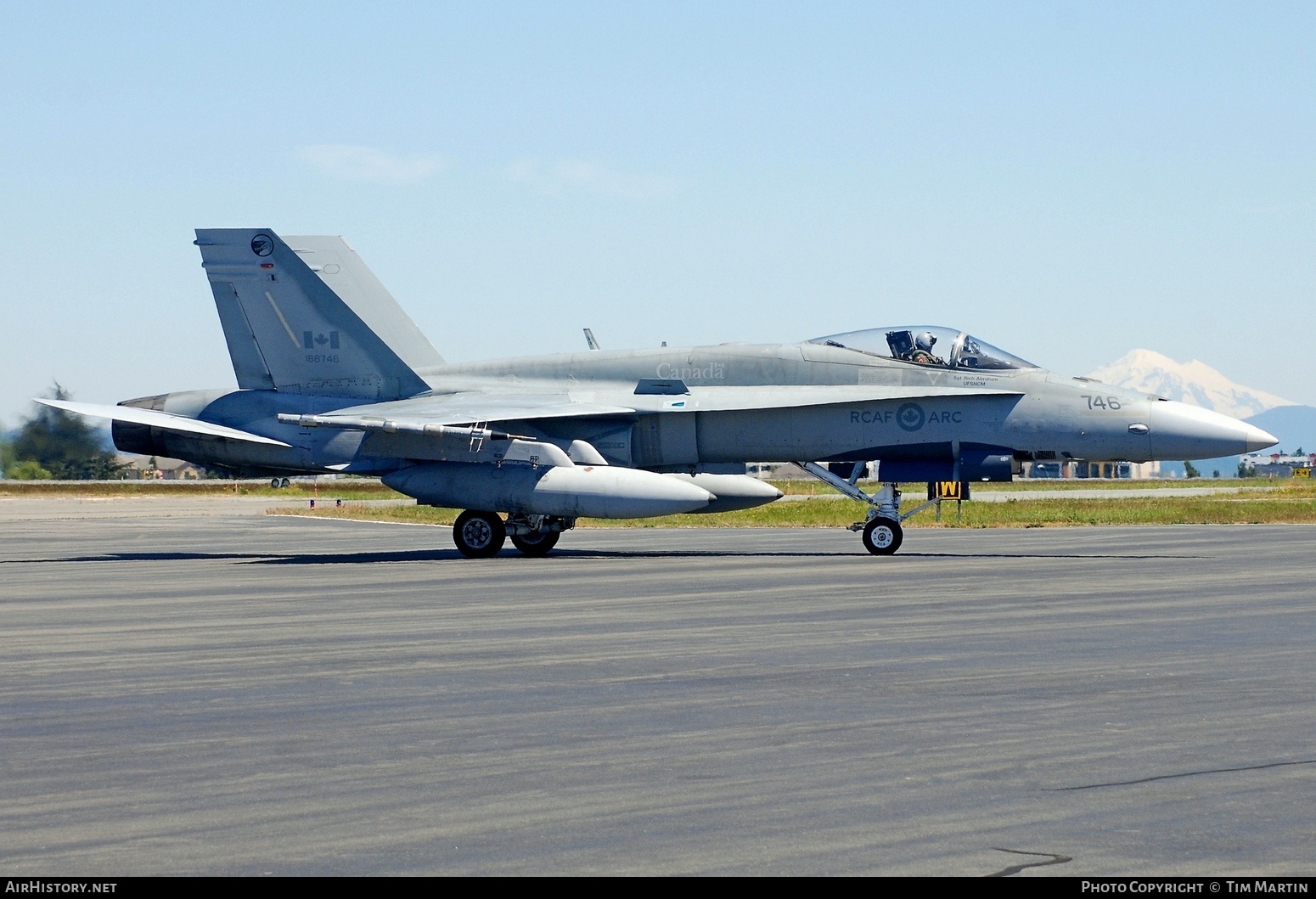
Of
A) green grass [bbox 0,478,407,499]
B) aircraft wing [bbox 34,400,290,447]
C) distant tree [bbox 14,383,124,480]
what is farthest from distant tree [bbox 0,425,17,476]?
aircraft wing [bbox 34,400,290,447]

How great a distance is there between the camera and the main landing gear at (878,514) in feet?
76.5

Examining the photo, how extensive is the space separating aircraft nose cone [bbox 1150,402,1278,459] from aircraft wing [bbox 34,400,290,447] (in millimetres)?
13398

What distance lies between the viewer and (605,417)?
24.0m

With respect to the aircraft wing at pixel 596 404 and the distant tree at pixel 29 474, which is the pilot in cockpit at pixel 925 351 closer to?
the aircraft wing at pixel 596 404

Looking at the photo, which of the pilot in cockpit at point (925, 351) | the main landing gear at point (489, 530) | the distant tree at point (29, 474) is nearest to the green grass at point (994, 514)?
the distant tree at point (29, 474)

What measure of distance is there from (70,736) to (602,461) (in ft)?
53.1

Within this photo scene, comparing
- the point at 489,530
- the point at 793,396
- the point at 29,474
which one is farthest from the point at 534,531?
the point at 29,474

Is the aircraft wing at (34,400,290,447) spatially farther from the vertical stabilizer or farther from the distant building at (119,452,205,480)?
the distant building at (119,452,205,480)

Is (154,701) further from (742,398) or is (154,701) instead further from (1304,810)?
(742,398)

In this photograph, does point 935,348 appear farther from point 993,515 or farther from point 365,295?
point 993,515

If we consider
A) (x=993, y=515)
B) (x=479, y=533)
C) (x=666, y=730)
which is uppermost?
(x=479, y=533)

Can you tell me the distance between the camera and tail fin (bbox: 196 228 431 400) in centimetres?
2530

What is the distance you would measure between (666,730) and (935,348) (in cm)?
1651

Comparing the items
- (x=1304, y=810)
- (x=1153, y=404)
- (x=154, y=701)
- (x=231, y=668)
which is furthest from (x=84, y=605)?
(x=1153, y=404)
